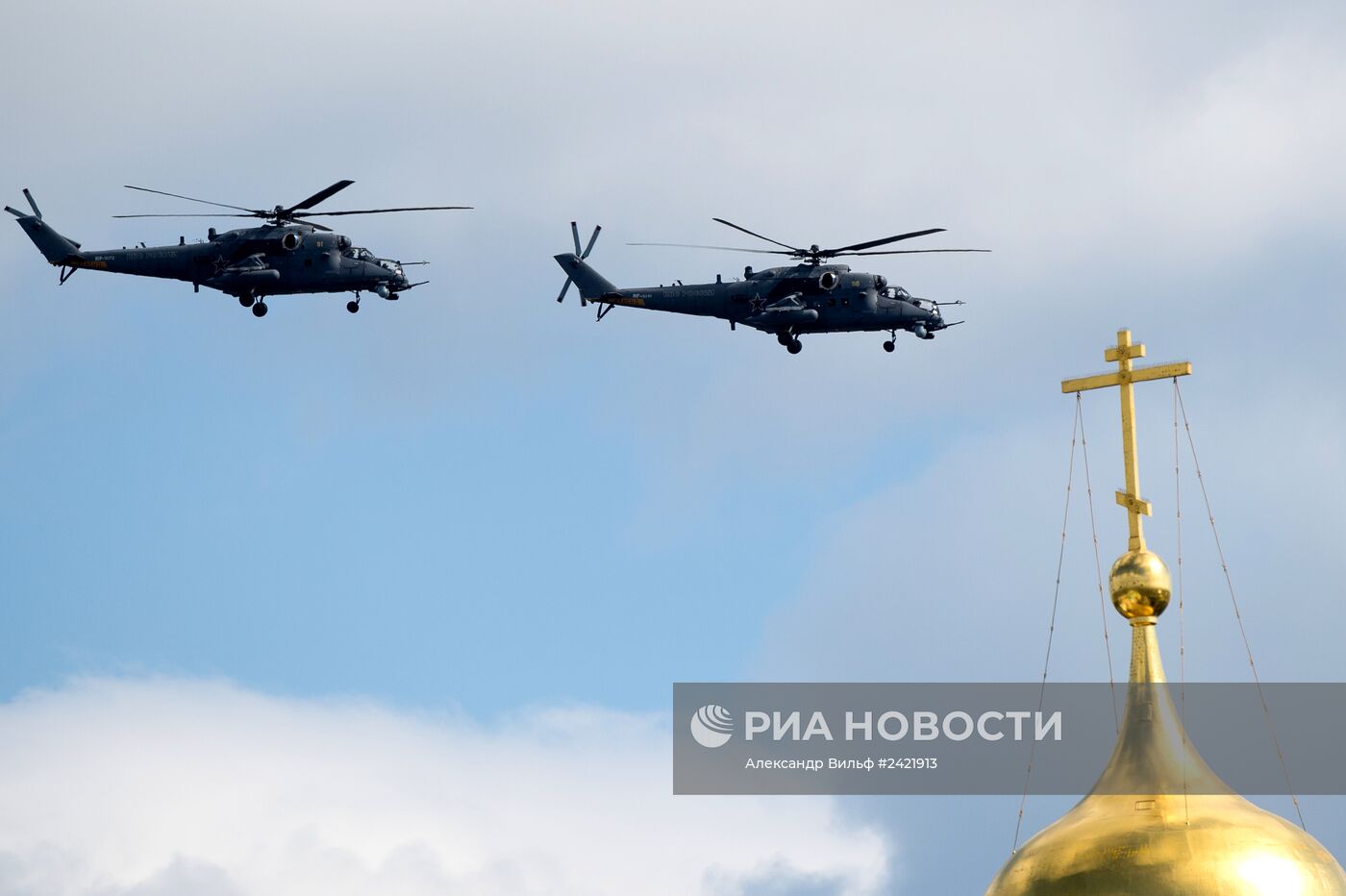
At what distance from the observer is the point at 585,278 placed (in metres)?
95.1

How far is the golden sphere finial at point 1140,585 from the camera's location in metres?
53.4

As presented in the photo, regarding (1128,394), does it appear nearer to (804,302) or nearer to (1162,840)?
(1162,840)

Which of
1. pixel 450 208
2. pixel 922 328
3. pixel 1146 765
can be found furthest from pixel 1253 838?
pixel 922 328

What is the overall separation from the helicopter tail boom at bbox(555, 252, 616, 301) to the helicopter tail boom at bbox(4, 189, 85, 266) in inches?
621

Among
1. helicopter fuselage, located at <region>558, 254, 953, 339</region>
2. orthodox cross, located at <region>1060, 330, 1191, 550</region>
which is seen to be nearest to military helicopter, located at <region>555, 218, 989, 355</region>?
helicopter fuselage, located at <region>558, 254, 953, 339</region>

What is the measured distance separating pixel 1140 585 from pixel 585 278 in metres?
43.6

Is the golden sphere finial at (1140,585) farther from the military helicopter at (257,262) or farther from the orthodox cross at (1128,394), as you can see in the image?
the military helicopter at (257,262)

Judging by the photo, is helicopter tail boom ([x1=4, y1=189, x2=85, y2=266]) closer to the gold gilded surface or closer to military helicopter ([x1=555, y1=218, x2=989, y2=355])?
military helicopter ([x1=555, y1=218, x2=989, y2=355])

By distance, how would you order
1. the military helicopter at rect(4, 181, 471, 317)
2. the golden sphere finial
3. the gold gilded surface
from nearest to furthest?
the gold gilded surface → the golden sphere finial → the military helicopter at rect(4, 181, 471, 317)

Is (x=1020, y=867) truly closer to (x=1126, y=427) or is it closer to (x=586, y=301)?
(x=1126, y=427)

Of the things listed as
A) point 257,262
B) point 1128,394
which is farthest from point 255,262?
point 1128,394

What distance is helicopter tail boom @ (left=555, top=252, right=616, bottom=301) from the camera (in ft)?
306

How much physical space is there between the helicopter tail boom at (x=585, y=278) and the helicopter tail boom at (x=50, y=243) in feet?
51.8

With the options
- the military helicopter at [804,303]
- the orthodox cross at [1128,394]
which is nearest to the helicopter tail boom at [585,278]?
the military helicopter at [804,303]
